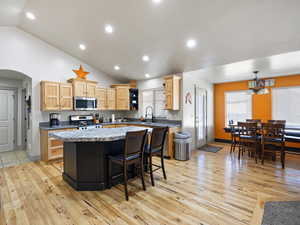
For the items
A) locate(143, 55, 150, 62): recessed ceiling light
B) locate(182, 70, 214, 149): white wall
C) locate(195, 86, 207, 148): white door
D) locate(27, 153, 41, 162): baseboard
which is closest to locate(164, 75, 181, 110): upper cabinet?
locate(182, 70, 214, 149): white wall

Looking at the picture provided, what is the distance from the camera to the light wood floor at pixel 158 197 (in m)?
1.96

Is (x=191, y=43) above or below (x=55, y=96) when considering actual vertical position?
above

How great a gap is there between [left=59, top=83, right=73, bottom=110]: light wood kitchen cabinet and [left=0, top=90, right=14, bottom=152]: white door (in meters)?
2.33

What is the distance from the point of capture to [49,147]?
4.00 m

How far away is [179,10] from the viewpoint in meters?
2.68

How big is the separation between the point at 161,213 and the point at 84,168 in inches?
55.5

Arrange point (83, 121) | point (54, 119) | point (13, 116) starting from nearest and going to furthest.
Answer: point (54, 119) < point (83, 121) < point (13, 116)

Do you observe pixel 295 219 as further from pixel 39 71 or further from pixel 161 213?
pixel 39 71

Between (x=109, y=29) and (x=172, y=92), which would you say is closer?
(x=109, y=29)

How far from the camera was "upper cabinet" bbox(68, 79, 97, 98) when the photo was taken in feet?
15.4

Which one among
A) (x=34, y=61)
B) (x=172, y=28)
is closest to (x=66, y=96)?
(x=34, y=61)

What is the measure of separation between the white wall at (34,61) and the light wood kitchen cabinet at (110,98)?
1.37 meters

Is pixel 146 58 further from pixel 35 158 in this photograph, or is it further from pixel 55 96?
pixel 35 158

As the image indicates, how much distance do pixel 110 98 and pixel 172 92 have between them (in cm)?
237
